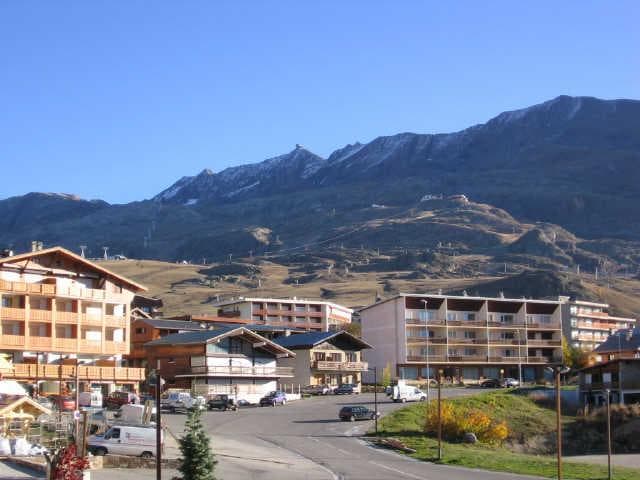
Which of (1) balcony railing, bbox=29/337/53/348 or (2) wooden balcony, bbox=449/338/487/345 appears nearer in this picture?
(1) balcony railing, bbox=29/337/53/348

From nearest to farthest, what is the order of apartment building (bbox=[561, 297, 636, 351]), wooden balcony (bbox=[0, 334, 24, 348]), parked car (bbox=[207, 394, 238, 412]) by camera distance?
wooden balcony (bbox=[0, 334, 24, 348])
parked car (bbox=[207, 394, 238, 412])
apartment building (bbox=[561, 297, 636, 351])

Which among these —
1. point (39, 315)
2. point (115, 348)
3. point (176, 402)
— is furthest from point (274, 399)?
point (39, 315)

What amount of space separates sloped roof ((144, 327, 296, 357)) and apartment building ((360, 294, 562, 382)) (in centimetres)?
3788

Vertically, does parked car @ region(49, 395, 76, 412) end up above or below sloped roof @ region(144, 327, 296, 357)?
below

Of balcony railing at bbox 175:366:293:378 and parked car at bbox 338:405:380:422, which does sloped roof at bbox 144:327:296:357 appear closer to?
balcony railing at bbox 175:366:293:378

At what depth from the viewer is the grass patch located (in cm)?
5500

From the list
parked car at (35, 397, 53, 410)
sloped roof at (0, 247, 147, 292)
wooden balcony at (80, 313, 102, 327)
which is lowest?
parked car at (35, 397, 53, 410)

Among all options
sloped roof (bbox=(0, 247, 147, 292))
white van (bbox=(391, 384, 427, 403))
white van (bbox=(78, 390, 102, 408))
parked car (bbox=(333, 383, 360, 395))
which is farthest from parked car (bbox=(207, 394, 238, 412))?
parked car (bbox=(333, 383, 360, 395))

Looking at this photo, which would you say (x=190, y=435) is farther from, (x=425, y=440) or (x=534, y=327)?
(x=534, y=327)

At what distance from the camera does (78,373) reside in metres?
74.6

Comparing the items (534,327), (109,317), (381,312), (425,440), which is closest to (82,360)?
(109,317)

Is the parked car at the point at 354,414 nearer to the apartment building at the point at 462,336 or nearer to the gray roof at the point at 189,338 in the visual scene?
the gray roof at the point at 189,338

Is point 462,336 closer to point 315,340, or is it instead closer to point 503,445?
point 315,340

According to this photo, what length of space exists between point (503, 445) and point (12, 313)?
39.9 metres
